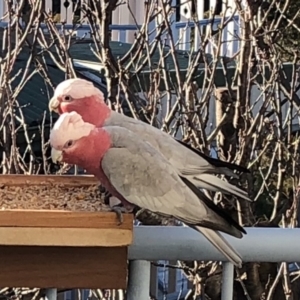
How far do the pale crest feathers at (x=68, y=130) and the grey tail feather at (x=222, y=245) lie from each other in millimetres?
270

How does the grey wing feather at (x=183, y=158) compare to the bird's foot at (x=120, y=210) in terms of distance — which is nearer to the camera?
the bird's foot at (x=120, y=210)

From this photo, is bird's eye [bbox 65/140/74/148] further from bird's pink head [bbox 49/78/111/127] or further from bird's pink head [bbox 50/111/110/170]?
bird's pink head [bbox 49/78/111/127]

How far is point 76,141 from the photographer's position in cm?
129

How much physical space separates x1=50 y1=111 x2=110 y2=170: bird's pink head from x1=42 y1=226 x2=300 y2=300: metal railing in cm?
16

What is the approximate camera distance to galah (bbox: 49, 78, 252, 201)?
1.40 m

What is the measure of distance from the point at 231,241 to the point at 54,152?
1.16 ft

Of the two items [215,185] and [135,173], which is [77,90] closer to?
[135,173]

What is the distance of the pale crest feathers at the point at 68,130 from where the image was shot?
1.28 m

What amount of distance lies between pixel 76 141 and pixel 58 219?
0.22 metres

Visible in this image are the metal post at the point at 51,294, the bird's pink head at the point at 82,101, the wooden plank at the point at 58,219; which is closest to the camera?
the wooden plank at the point at 58,219

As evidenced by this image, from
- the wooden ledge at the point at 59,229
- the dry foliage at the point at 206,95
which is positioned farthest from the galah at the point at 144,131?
the dry foliage at the point at 206,95

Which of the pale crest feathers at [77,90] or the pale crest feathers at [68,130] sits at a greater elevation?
the pale crest feathers at [77,90]

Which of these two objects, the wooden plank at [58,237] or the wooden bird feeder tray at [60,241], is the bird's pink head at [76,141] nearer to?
the wooden bird feeder tray at [60,241]

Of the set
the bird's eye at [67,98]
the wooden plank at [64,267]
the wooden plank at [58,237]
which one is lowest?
the wooden plank at [64,267]
